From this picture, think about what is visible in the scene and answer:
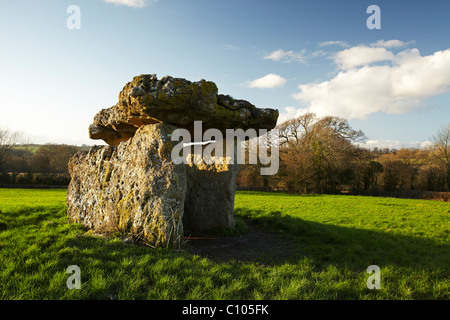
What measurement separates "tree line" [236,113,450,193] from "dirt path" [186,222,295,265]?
2128 cm

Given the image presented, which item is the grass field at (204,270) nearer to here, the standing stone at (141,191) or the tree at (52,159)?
the standing stone at (141,191)

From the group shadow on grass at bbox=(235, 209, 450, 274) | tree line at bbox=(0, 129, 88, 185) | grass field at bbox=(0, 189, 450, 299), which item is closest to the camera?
grass field at bbox=(0, 189, 450, 299)

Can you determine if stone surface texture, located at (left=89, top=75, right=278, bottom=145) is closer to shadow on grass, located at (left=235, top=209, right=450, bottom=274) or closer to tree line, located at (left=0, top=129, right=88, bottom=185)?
shadow on grass, located at (left=235, top=209, right=450, bottom=274)

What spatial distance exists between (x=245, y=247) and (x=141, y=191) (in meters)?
3.07

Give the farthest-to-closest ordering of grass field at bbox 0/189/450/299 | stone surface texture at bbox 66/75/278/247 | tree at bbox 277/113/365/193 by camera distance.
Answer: tree at bbox 277/113/365/193, stone surface texture at bbox 66/75/278/247, grass field at bbox 0/189/450/299

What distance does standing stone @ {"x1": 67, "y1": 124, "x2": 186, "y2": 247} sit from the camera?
20.1 ft

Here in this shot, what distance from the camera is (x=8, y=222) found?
7844mm

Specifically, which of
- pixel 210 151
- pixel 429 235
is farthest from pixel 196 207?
pixel 429 235

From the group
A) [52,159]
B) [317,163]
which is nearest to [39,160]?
[52,159]

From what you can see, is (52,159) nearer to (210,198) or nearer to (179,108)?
(210,198)

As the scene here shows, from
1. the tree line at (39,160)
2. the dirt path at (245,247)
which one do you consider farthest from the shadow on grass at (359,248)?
the tree line at (39,160)

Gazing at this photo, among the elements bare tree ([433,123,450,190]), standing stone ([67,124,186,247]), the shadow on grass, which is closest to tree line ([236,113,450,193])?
bare tree ([433,123,450,190])
